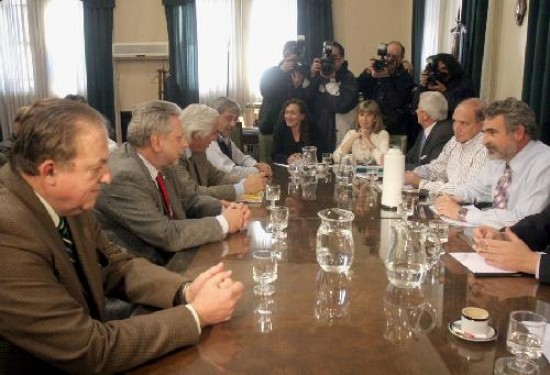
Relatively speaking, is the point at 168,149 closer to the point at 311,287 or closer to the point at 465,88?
the point at 311,287

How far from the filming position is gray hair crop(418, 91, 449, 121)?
368 centimetres

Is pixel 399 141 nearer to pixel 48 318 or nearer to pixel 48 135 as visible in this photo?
pixel 48 135

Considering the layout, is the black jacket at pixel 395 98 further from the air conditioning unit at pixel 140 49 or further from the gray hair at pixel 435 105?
the air conditioning unit at pixel 140 49

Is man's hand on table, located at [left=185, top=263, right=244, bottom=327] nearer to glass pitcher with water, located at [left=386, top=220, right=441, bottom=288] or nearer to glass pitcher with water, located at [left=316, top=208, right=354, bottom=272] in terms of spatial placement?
glass pitcher with water, located at [left=316, top=208, right=354, bottom=272]

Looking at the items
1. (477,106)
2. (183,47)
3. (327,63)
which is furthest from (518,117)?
(183,47)

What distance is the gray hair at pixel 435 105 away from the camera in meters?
3.68

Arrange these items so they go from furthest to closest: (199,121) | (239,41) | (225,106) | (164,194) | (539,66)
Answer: (239,41)
(225,106)
(539,66)
(199,121)
(164,194)

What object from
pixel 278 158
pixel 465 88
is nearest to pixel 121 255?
pixel 278 158

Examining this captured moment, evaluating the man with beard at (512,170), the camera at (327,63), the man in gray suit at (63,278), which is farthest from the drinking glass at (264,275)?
the camera at (327,63)

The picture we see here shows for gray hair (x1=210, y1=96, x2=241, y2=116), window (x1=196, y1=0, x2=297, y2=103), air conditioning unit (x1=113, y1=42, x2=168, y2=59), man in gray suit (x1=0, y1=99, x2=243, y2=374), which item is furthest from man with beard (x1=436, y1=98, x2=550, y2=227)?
air conditioning unit (x1=113, y1=42, x2=168, y2=59)

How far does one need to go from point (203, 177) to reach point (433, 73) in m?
2.22

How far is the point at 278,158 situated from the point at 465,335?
3.06m

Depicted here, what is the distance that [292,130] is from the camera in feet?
14.0

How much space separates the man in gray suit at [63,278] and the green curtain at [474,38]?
3707mm
